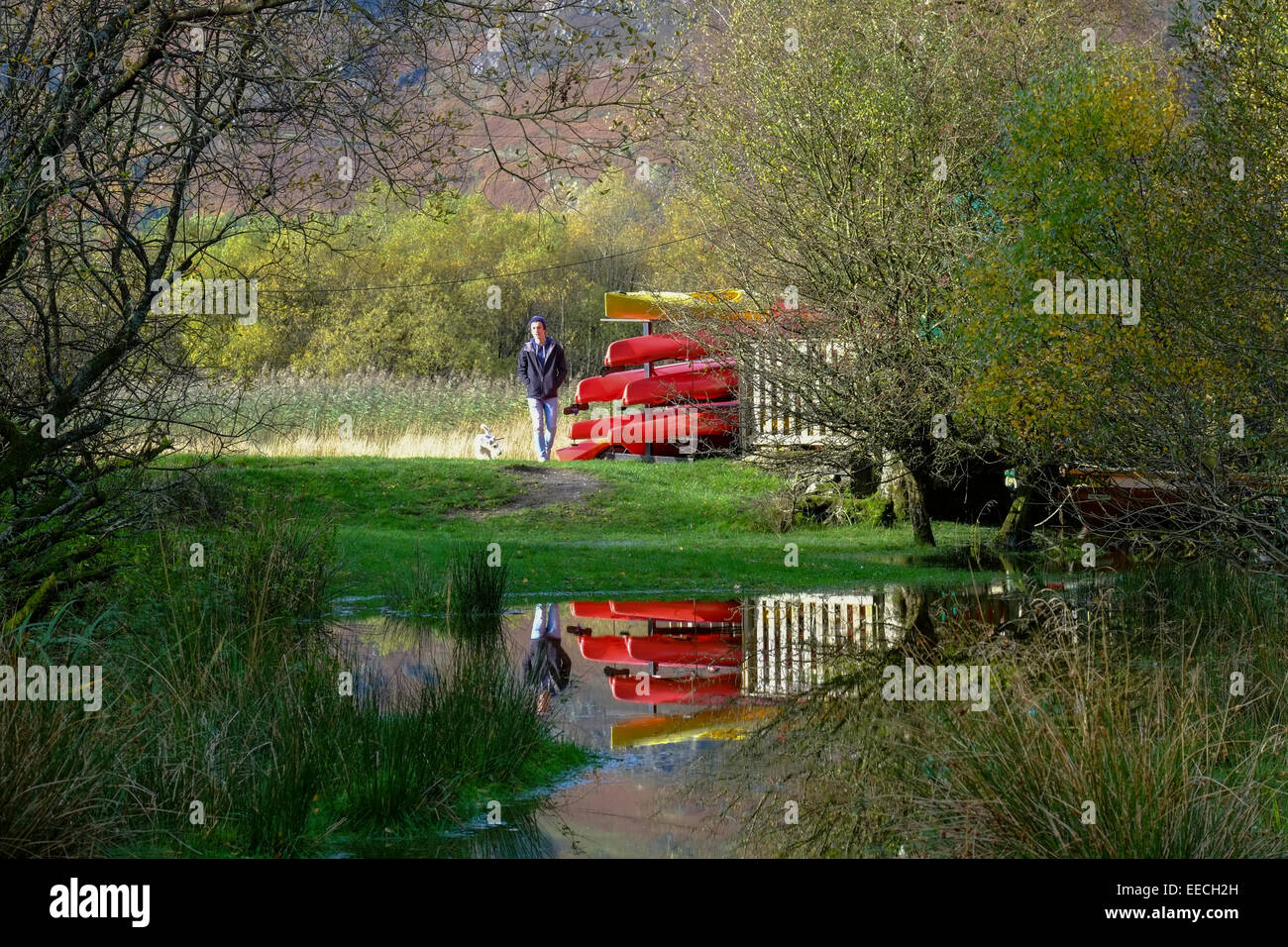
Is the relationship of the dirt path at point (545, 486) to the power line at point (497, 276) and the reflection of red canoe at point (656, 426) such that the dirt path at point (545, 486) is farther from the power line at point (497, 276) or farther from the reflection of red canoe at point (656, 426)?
the power line at point (497, 276)

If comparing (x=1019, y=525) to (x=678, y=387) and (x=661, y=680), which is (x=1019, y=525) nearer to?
(x=678, y=387)

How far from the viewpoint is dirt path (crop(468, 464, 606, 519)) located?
700 inches

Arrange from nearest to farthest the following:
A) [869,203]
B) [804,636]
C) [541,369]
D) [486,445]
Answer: [804,636] → [869,203] → [486,445] → [541,369]

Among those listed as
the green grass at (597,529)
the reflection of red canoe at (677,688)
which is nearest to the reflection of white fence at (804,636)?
the reflection of red canoe at (677,688)

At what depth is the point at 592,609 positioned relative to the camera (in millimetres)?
12570

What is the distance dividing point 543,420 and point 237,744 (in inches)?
675

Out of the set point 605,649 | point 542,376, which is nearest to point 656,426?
point 542,376

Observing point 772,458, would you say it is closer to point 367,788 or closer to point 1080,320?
point 1080,320

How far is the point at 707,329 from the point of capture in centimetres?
1697

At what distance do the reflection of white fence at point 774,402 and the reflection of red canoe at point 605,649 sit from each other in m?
5.35

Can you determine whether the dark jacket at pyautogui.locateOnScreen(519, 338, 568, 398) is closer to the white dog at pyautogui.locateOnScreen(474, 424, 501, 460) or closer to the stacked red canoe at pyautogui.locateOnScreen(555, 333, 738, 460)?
the white dog at pyautogui.locateOnScreen(474, 424, 501, 460)

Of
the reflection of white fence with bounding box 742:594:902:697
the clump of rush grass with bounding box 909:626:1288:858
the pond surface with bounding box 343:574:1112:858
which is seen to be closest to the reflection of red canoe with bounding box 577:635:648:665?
the pond surface with bounding box 343:574:1112:858

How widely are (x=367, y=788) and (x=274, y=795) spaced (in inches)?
20.6
